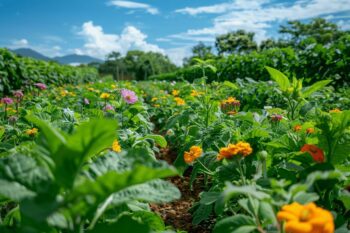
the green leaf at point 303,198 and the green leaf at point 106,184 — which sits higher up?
the green leaf at point 106,184

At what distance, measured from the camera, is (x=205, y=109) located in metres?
3.83

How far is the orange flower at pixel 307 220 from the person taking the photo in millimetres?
924

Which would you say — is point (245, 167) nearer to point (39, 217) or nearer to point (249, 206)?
point (249, 206)

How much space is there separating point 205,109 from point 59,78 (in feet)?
47.8

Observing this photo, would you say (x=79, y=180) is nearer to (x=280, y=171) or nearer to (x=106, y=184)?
(x=106, y=184)

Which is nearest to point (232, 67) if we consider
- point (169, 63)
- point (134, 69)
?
point (134, 69)

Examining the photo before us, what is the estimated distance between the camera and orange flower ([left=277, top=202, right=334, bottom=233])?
3.03 feet

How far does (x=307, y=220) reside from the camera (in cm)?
96

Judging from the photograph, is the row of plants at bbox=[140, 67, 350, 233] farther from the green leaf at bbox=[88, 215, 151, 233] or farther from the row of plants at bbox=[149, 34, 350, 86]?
the row of plants at bbox=[149, 34, 350, 86]

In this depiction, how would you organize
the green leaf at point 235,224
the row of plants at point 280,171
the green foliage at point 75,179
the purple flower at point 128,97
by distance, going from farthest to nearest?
1. the purple flower at point 128,97
2. the green leaf at point 235,224
3. the row of plants at point 280,171
4. the green foliage at point 75,179

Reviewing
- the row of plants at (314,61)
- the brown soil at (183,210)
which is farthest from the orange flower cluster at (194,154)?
the row of plants at (314,61)

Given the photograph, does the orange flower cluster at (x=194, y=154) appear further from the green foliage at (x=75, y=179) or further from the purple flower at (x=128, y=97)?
the purple flower at (x=128, y=97)

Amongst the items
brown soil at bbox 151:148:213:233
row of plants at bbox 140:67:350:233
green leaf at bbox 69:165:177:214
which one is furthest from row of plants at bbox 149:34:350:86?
green leaf at bbox 69:165:177:214

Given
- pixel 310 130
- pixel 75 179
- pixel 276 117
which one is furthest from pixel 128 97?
pixel 75 179
